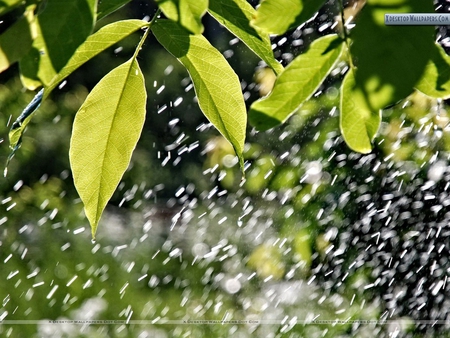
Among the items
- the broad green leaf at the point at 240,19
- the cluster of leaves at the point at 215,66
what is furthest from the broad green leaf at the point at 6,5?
the broad green leaf at the point at 240,19

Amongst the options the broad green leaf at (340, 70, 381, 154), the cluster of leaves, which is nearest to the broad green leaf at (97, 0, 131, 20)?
the cluster of leaves

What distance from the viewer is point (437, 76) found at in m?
0.23

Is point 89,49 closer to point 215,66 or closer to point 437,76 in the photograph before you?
point 215,66

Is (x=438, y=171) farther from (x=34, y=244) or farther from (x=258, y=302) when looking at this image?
(x=34, y=244)

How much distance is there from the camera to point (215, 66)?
31 cm

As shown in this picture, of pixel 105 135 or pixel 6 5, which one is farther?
pixel 105 135

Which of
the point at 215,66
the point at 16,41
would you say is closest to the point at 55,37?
the point at 16,41

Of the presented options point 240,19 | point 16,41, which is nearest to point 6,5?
point 16,41

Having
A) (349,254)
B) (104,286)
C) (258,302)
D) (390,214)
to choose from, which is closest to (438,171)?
(390,214)

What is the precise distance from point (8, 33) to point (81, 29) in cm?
2

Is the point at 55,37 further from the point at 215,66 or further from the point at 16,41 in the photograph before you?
the point at 215,66

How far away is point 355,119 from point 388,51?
0.04 m

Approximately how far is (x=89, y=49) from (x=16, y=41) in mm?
97

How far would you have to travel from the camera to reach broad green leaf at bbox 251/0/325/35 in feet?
0.74
